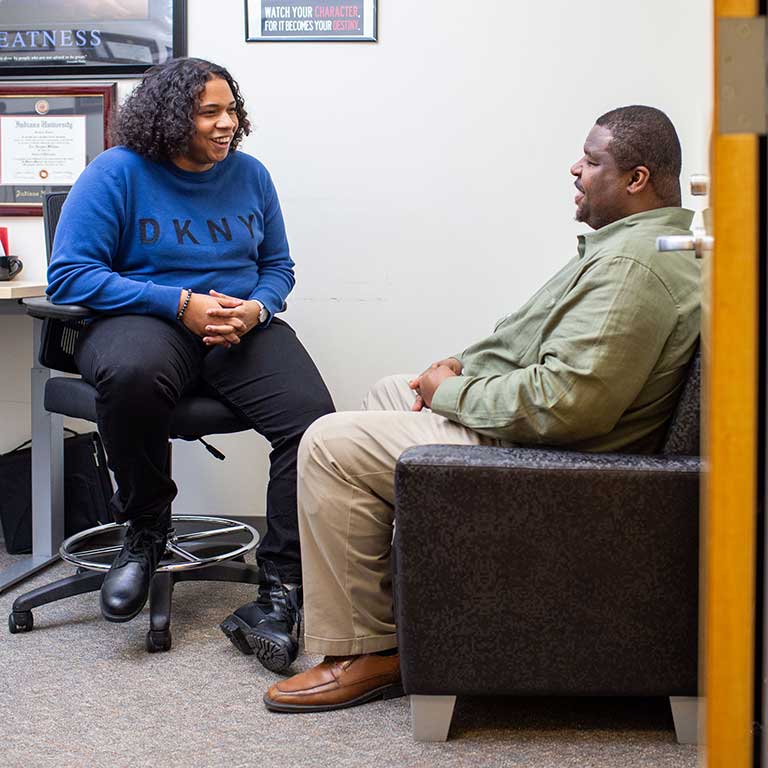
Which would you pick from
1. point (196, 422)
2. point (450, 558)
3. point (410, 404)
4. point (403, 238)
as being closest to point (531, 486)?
point (450, 558)

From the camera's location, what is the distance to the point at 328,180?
9.05 ft

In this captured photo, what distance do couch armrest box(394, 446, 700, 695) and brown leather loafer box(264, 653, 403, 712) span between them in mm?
178

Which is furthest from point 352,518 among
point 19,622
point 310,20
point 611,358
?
point 310,20

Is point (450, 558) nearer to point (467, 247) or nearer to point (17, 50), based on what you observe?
point (467, 247)

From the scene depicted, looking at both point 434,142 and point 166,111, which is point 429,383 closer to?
point 166,111

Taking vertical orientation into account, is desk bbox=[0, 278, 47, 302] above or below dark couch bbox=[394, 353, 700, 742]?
above

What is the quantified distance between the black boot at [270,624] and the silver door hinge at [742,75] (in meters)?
1.40

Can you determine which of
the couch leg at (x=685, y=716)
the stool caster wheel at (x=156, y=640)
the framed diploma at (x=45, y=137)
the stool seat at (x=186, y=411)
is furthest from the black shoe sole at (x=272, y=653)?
the framed diploma at (x=45, y=137)

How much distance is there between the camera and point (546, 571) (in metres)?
1.54

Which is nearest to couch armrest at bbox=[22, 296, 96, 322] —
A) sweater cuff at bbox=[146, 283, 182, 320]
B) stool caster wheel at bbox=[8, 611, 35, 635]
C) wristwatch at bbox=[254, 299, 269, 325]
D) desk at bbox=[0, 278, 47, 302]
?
sweater cuff at bbox=[146, 283, 182, 320]

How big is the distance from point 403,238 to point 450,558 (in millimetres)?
1363

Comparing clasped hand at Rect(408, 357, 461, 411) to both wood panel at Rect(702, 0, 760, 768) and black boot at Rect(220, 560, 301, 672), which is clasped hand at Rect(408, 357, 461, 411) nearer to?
black boot at Rect(220, 560, 301, 672)

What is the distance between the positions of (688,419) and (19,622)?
4.67ft

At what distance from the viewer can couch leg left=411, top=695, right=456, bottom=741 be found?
1.62 meters
